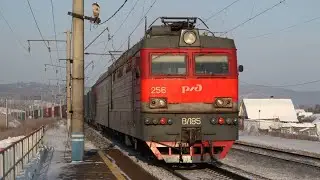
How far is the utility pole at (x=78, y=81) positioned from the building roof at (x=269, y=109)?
7231cm

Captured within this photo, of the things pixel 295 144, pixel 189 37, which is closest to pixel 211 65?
pixel 189 37

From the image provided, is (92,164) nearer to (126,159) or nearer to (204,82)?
(126,159)

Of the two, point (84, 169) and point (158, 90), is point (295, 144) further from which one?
point (84, 169)

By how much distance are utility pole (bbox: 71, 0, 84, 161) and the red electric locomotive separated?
2.53m

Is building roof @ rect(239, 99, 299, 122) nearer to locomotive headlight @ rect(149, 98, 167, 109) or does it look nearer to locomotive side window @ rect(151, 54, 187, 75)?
locomotive side window @ rect(151, 54, 187, 75)

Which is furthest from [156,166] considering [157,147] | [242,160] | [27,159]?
[242,160]

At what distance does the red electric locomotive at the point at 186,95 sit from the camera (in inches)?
535

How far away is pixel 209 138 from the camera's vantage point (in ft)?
45.0

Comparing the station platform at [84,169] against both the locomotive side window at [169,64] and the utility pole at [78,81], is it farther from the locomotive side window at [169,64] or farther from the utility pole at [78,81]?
the locomotive side window at [169,64]

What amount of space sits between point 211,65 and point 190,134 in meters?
1.96

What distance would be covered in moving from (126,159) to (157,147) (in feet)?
11.9

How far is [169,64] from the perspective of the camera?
45.8 ft

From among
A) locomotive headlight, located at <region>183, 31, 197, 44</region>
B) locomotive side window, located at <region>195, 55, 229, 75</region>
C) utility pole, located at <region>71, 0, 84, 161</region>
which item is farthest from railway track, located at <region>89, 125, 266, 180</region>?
locomotive headlight, located at <region>183, 31, 197, 44</region>

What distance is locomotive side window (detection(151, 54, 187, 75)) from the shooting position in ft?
45.5
